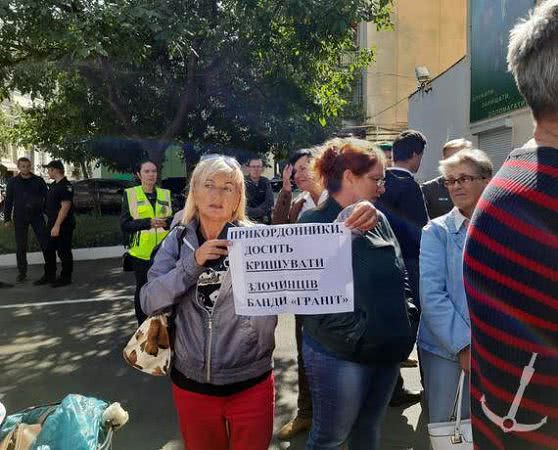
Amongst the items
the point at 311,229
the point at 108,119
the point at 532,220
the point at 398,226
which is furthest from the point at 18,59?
the point at 532,220

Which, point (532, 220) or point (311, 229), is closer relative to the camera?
point (532, 220)

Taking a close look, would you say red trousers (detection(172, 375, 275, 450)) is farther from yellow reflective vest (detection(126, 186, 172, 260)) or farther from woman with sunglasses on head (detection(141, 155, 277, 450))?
yellow reflective vest (detection(126, 186, 172, 260))

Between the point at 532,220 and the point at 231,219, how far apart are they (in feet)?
4.91

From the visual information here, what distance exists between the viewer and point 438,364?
2715 mm

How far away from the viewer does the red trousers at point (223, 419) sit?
2299 mm

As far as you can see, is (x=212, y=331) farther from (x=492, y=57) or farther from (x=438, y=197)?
(x=492, y=57)

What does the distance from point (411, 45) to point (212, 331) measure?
3031 centimetres

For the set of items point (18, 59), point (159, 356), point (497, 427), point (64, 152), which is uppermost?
point (18, 59)

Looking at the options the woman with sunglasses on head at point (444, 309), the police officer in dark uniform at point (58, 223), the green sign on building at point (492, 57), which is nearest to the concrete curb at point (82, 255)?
the police officer in dark uniform at point (58, 223)

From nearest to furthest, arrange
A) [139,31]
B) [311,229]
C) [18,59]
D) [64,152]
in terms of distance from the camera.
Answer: [311,229] → [139,31] → [18,59] → [64,152]

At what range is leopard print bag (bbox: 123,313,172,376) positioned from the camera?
230 cm

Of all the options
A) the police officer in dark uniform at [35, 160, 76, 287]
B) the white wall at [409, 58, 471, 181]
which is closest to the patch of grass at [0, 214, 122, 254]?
the police officer in dark uniform at [35, 160, 76, 287]

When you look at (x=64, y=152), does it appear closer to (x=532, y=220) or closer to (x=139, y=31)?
(x=139, y=31)

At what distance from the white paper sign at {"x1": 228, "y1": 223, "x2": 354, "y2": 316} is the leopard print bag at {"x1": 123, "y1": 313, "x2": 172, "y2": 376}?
402 mm
